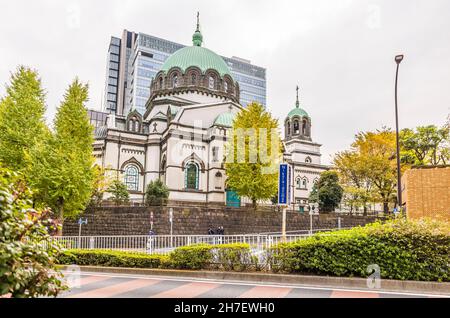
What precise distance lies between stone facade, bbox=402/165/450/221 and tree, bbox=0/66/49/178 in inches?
798

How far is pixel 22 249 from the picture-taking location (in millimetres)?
3689

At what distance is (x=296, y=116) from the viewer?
164ft

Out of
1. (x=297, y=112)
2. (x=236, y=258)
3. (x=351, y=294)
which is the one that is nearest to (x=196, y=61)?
(x=297, y=112)

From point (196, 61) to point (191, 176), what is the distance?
16.4 m

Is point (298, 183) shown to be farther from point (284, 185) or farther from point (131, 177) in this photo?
point (284, 185)

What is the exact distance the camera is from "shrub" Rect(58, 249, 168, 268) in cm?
1128

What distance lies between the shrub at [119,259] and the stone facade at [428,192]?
Answer: 1222cm

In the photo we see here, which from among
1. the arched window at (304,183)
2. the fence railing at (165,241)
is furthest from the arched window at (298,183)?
the fence railing at (165,241)

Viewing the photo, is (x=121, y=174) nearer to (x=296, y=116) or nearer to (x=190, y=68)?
(x=190, y=68)

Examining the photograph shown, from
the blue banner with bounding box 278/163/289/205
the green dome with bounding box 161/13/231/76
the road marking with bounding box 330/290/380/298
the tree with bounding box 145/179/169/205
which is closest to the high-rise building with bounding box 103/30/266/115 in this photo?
the green dome with bounding box 161/13/231/76

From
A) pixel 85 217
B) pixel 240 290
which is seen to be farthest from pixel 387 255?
pixel 85 217

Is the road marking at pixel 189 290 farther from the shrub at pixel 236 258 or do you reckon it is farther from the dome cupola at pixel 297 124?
the dome cupola at pixel 297 124

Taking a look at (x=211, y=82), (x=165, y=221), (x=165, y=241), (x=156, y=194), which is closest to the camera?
(x=165, y=241)
